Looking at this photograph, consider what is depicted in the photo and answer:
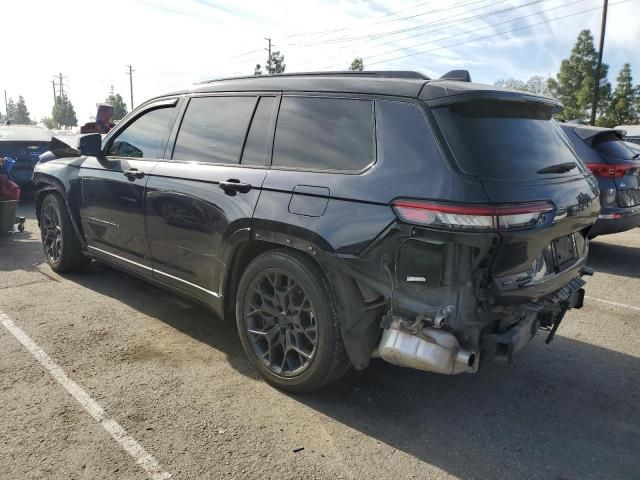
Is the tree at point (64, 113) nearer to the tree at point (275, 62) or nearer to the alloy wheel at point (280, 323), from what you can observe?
the tree at point (275, 62)

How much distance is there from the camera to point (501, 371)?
3727 millimetres

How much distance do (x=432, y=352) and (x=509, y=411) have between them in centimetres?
100

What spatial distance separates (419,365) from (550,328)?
134cm

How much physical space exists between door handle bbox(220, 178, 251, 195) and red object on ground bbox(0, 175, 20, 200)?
5.23 metres

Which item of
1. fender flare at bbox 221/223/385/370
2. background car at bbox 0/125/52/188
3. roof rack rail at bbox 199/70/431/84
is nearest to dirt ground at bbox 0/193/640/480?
fender flare at bbox 221/223/385/370

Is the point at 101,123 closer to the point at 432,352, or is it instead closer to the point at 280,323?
the point at 280,323

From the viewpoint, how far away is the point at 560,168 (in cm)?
312

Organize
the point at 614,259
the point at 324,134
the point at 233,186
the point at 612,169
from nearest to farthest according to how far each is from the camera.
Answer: the point at 324,134, the point at 233,186, the point at 612,169, the point at 614,259

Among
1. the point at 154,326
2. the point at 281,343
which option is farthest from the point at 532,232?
the point at 154,326

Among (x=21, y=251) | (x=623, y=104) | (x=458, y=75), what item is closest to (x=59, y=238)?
(x=21, y=251)

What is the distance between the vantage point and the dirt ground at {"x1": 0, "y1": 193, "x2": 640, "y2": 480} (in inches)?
103

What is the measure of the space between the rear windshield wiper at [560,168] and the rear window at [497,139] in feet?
0.07

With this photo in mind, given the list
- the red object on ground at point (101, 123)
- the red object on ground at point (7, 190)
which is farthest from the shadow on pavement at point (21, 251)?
the red object on ground at point (101, 123)

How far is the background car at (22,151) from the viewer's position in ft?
35.2
